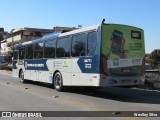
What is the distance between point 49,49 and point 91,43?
16.5 feet

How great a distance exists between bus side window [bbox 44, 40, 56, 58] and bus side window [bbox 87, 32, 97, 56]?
396 centimetres

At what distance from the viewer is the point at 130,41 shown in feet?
50.0

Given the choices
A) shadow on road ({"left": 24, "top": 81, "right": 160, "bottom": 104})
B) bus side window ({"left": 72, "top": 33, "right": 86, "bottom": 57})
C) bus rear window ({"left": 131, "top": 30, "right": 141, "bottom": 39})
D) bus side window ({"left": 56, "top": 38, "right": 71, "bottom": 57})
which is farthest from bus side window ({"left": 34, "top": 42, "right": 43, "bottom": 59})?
bus rear window ({"left": 131, "top": 30, "right": 141, "bottom": 39})

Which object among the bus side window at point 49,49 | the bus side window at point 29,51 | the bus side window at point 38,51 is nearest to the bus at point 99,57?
the bus side window at point 49,49

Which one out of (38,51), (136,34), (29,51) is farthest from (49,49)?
(136,34)

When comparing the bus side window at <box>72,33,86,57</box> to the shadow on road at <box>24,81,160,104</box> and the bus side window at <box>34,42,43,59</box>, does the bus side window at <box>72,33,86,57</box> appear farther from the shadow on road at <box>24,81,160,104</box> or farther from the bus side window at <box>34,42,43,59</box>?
the bus side window at <box>34,42,43,59</box>

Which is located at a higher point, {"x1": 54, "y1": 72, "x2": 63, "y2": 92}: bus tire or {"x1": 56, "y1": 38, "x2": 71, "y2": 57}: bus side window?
{"x1": 56, "y1": 38, "x2": 71, "y2": 57}: bus side window

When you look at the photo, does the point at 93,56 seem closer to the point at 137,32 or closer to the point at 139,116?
the point at 137,32

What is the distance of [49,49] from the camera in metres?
19.4

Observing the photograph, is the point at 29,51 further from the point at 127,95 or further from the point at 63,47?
the point at 127,95

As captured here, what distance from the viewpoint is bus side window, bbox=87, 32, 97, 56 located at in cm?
1457

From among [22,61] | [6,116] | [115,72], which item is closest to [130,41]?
[115,72]

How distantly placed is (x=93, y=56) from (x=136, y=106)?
10.8 ft

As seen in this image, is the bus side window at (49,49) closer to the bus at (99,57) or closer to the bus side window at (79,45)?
the bus at (99,57)
